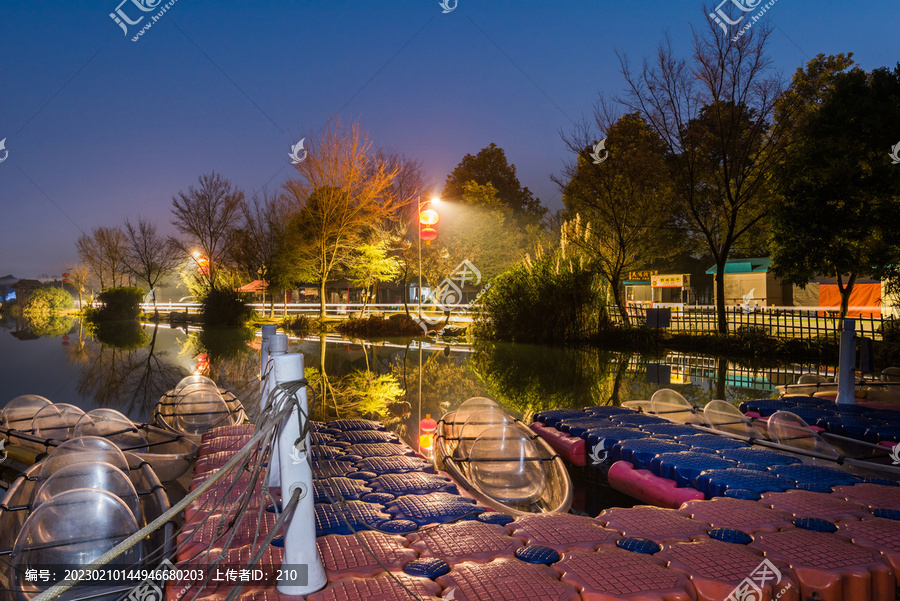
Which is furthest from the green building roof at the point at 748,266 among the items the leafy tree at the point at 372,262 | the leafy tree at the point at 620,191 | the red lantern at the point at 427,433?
the red lantern at the point at 427,433

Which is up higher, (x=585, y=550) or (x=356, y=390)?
(x=585, y=550)

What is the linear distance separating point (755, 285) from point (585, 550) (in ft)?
102

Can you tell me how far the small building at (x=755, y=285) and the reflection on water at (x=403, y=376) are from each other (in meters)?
18.2

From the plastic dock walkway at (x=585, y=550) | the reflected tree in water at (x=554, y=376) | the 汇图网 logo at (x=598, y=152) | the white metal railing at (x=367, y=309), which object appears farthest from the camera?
the white metal railing at (x=367, y=309)

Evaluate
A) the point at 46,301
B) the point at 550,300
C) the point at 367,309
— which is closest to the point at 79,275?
the point at 46,301

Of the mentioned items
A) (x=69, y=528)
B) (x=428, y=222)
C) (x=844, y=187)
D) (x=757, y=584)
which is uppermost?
(x=428, y=222)

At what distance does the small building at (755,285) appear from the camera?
2841 cm

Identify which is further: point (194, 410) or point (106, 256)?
point (106, 256)

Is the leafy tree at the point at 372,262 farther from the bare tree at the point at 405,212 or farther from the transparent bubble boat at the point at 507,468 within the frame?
the transparent bubble boat at the point at 507,468

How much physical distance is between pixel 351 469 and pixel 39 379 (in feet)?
33.9

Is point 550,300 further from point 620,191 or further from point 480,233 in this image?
point 480,233

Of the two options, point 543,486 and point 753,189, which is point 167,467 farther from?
point 753,189

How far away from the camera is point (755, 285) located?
2883 centimetres

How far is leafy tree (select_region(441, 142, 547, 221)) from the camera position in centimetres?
4147
